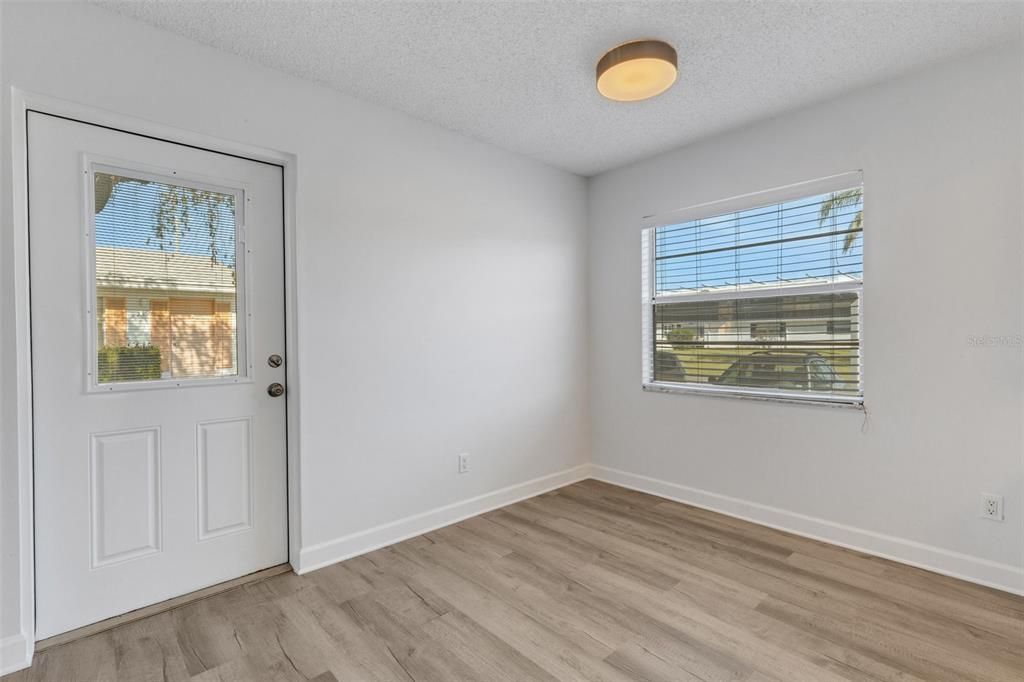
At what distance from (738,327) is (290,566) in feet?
10.1

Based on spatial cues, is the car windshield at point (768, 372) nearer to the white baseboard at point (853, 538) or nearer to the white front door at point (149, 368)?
the white baseboard at point (853, 538)

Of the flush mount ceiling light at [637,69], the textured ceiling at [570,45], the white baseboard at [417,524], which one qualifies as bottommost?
the white baseboard at [417,524]

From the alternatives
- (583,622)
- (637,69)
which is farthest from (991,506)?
(637,69)

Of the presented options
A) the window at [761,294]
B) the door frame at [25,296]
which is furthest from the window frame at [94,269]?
the window at [761,294]

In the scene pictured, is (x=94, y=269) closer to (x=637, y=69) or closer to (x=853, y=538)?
(x=637, y=69)

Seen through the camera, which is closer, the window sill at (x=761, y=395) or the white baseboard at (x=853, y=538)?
the white baseboard at (x=853, y=538)

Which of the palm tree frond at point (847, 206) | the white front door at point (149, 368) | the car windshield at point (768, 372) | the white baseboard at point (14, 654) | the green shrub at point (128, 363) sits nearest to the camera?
the white baseboard at point (14, 654)

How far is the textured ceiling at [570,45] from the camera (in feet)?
6.68

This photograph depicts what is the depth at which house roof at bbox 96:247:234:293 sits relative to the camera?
83.5 inches

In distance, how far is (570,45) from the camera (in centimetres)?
227

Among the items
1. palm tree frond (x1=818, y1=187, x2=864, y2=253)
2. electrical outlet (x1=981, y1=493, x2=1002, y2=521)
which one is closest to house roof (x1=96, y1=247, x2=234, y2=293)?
palm tree frond (x1=818, y1=187, x2=864, y2=253)

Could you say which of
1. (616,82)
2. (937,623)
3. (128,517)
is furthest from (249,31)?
(937,623)

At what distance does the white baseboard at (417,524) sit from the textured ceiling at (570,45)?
2.47 m

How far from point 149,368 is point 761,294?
135 inches
